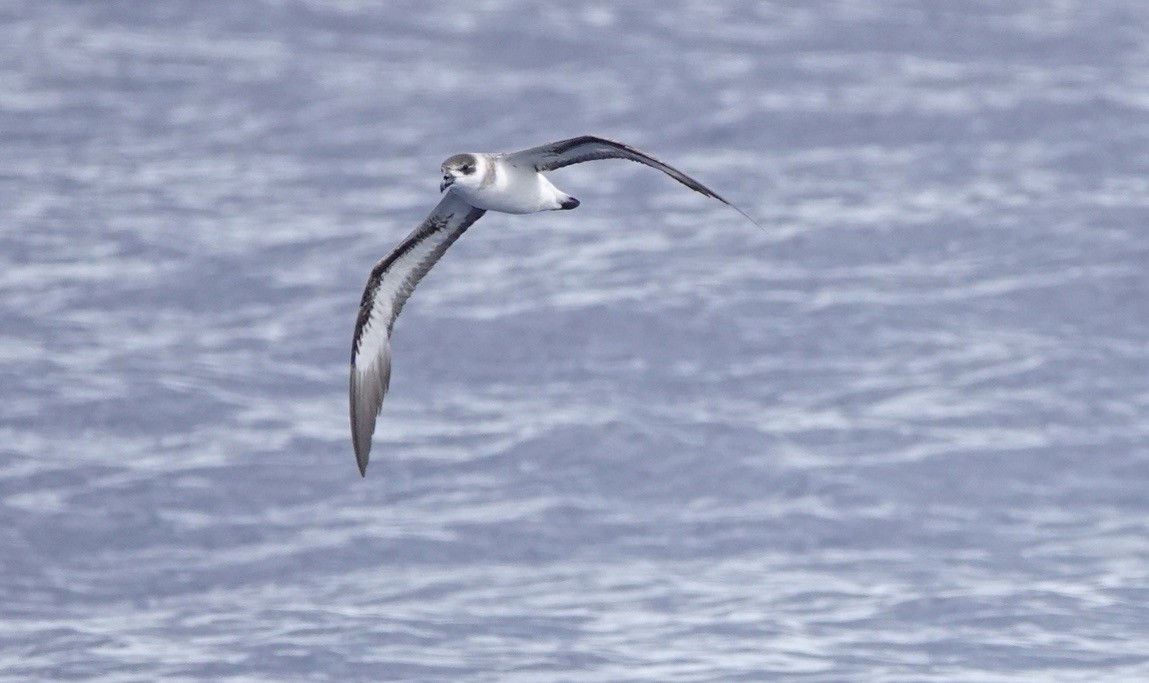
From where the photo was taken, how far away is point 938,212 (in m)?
24.5

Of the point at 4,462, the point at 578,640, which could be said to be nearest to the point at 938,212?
the point at 578,640

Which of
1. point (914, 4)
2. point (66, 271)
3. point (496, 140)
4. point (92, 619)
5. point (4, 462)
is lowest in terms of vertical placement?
point (92, 619)

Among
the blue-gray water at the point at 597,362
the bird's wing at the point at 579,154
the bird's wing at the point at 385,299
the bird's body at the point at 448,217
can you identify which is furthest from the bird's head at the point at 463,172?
the blue-gray water at the point at 597,362

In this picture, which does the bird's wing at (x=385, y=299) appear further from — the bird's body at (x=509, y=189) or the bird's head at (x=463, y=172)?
the bird's head at (x=463, y=172)

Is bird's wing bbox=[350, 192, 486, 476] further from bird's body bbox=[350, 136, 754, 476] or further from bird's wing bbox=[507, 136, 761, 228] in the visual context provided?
bird's wing bbox=[507, 136, 761, 228]

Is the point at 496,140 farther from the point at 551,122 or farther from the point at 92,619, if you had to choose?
the point at 92,619

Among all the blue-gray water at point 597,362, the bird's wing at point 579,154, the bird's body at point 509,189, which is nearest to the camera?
the bird's wing at point 579,154

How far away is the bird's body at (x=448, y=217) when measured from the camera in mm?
11844

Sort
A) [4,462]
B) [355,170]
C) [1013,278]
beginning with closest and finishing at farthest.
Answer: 1. [4,462]
2. [1013,278]
3. [355,170]

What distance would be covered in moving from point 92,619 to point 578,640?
16.0ft

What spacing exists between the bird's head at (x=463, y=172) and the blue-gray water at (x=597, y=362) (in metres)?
5.49

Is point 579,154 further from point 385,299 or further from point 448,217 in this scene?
point 385,299

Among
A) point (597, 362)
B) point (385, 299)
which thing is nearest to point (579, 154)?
point (385, 299)

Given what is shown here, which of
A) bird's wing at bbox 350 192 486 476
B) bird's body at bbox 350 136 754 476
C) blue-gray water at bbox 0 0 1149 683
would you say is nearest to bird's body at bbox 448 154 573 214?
bird's body at bbox 350 136 754 476
